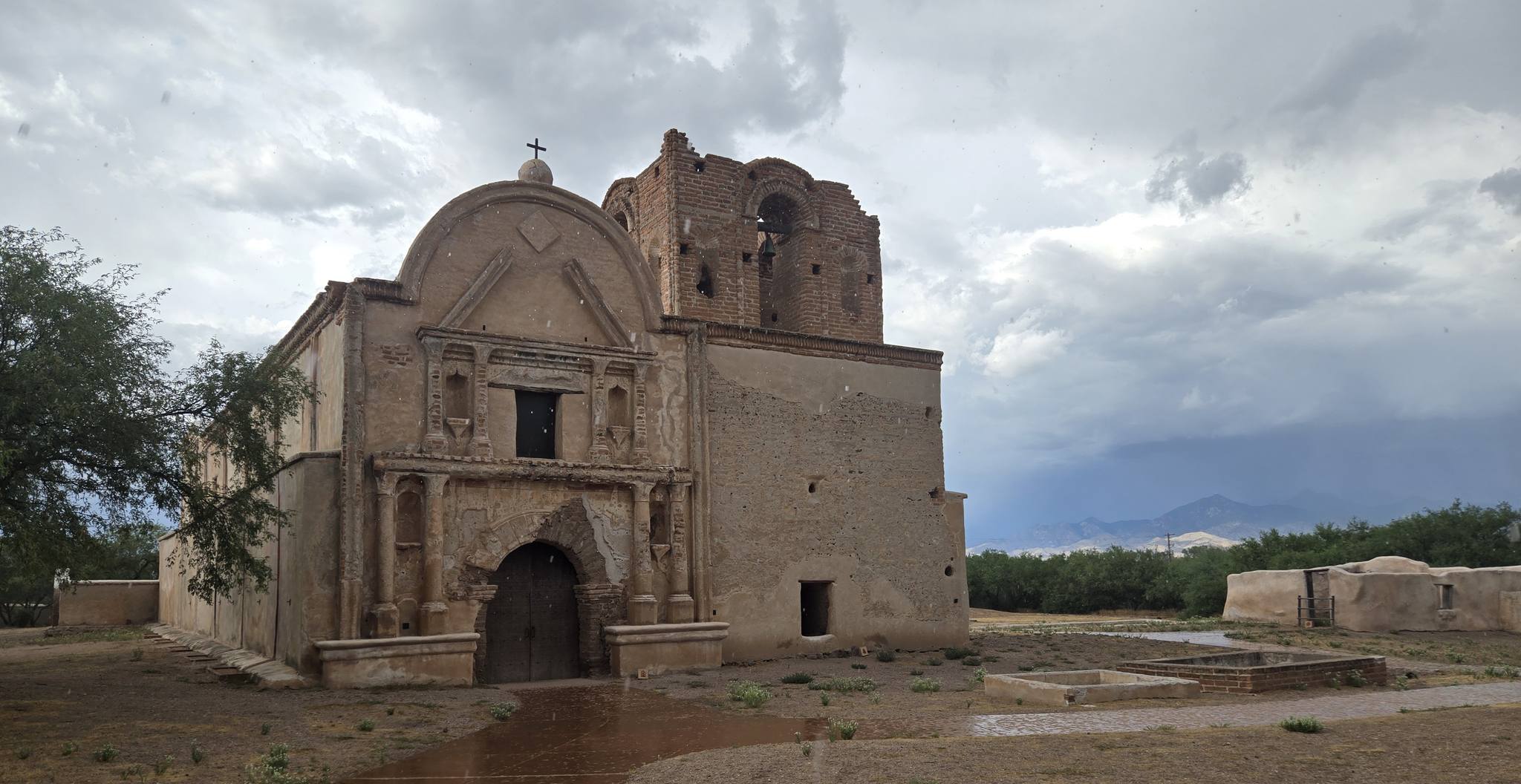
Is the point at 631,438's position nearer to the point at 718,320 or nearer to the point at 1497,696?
the point at 718,320

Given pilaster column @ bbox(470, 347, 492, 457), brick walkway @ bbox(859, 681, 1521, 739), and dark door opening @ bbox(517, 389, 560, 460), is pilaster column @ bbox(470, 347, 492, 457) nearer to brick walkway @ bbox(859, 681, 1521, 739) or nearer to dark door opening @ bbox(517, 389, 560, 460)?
dark door opening @ bbox(517, 389, 560, 460)

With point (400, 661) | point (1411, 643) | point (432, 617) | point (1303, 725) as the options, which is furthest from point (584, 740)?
point (1411, 643)

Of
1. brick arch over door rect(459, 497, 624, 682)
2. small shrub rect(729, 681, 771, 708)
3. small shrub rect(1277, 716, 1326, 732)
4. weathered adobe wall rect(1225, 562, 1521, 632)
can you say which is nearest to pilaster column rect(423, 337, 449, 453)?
brick arch over door rect(459, 497, 624, 682)

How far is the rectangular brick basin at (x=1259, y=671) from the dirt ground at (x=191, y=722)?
→ 28.3 feet

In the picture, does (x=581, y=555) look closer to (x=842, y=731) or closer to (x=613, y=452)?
(x=613, y=452)

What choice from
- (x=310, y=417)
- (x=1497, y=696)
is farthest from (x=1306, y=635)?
(x=310, y=417)

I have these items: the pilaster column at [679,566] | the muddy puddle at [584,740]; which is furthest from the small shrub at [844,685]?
the pilaster column at [679,566]

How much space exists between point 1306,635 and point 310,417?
21.7m

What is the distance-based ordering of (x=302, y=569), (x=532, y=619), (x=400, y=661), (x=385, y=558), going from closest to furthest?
1. (x=400, y=661)
2. (x=302, y=569)
3. (x=385, y=558)
4. (x=532, y=619)

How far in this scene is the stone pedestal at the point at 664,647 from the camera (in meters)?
17.1

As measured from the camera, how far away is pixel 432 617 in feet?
51.9

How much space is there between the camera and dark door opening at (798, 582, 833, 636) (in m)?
20.0

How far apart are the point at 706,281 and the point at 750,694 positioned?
9.96 m

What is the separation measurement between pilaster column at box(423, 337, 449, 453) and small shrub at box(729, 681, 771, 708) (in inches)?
229
